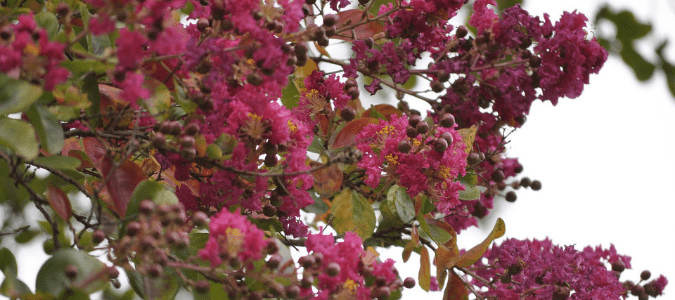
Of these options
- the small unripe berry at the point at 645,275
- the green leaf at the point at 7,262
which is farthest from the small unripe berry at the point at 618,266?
the green leaf at the point at 7,262

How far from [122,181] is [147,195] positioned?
0.34 ft

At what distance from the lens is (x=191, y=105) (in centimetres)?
126

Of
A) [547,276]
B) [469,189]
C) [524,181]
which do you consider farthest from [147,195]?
[524,181]

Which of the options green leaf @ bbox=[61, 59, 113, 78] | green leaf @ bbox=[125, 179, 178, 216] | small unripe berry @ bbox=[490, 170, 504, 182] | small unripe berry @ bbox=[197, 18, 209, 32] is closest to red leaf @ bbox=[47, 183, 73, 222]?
green leaf @ bbox=[125, 179, 178, 216]

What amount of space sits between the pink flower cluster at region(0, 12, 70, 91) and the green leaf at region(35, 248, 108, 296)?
29cm

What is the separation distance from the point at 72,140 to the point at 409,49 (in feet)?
2.95

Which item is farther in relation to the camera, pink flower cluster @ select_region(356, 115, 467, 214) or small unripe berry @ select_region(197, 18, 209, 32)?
pink flower cluster @ select_region(356, 115, 467, 214)

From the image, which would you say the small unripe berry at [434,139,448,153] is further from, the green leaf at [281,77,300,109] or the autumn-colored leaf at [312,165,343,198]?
the green leaf at [281,77,300,109]

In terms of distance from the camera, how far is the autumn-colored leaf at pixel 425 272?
1789 mm

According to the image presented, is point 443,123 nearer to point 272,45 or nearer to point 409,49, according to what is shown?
point 409,49

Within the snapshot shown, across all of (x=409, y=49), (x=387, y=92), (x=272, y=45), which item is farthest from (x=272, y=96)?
(x=387, y=92)

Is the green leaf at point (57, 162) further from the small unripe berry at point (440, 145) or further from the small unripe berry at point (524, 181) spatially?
the small unripe berry at point (524, 181)

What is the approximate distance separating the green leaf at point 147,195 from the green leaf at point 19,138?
0.74 feet

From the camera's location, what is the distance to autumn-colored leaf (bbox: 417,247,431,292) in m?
1.79
